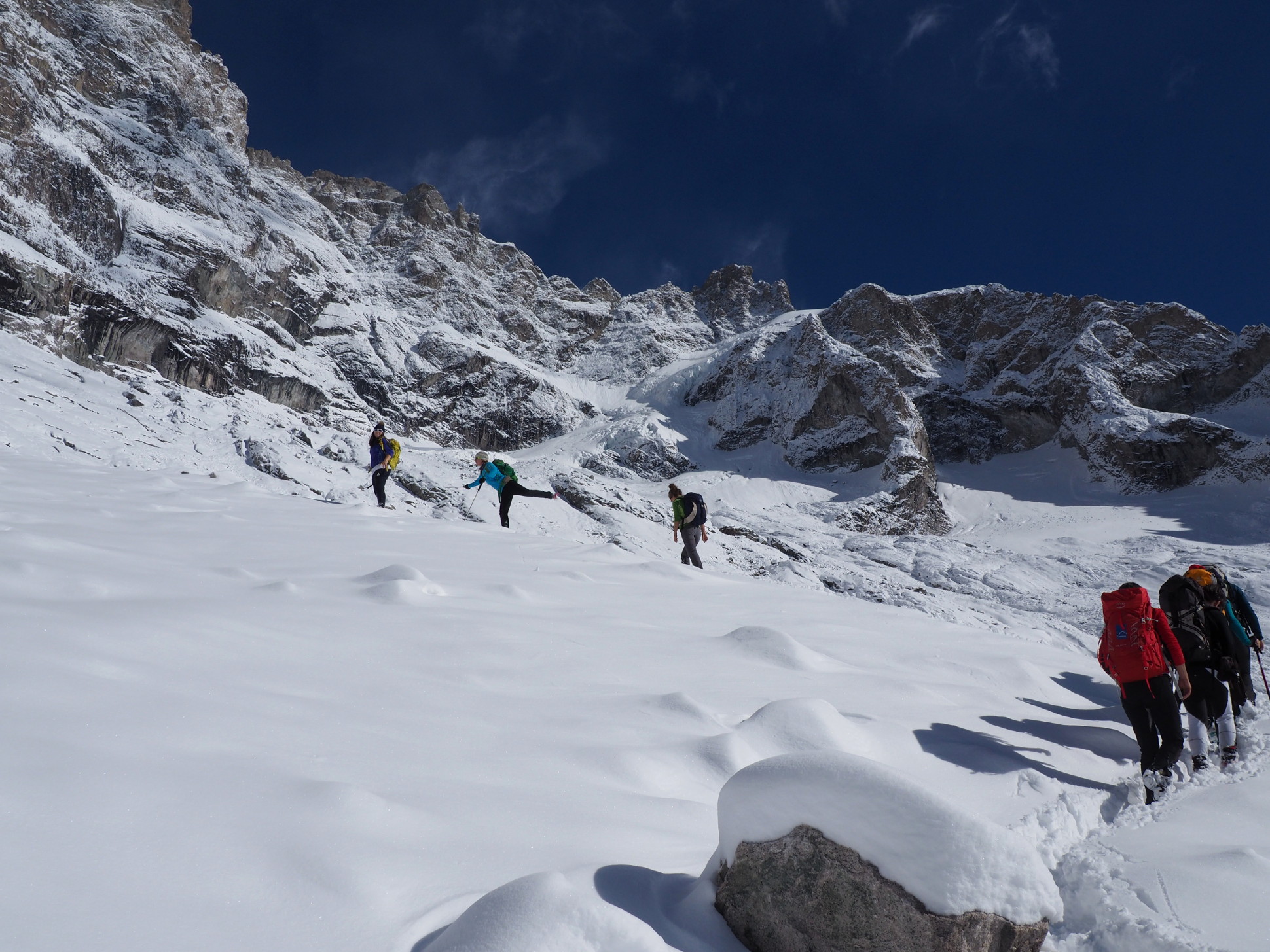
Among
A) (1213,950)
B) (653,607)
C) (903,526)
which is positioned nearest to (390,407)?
(903,526)

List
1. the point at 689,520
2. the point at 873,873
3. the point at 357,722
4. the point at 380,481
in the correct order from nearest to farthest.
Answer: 1. the point at 873,873
2. the point at 357,722
3. the point at 689,520
4. the point at 380,481

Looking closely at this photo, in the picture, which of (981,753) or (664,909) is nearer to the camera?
(664,909)

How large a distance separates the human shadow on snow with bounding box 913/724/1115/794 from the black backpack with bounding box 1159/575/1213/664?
7.48 ft

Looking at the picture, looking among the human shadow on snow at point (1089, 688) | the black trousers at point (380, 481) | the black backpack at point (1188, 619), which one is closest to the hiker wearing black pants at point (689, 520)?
the black trousers at point (380, 481)

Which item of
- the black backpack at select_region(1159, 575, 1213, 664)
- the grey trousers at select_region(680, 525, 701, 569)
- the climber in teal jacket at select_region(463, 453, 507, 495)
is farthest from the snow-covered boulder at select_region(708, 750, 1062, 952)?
the climber in teal jacket at select_region(463, 453, 507, 495)

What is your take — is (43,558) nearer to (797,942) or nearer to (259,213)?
(797,942)

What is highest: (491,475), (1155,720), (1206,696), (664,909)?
(491,475)

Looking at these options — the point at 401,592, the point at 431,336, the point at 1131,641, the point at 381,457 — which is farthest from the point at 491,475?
the point at 431,336

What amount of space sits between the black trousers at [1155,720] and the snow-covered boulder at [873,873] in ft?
12.6

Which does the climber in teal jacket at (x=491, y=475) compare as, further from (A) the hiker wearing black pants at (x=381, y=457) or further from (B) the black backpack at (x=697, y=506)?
(B) the black backpack at (x=697, y=506)

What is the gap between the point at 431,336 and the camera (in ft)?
302

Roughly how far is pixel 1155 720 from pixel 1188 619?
1582mm

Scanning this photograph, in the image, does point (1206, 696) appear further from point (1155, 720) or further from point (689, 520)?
point (689, 520)

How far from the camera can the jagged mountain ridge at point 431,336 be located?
57.4m
